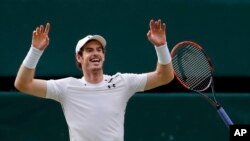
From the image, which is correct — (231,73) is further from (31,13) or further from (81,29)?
(31,13)

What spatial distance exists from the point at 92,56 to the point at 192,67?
926mm

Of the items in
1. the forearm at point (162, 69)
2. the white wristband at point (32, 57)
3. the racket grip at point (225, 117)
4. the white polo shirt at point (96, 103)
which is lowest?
the racket grip at point (225, 117)

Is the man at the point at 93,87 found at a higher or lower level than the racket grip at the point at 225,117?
higher

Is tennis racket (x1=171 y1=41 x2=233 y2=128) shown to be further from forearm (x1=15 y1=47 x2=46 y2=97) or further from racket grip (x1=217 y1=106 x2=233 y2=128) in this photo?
forearm (x1=15 y1=47 x2=46 y2=97)

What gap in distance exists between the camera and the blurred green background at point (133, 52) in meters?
5.36

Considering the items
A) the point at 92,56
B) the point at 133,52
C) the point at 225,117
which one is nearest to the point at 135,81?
the point at 92,56

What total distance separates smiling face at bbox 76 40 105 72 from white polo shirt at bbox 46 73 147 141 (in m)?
0.09

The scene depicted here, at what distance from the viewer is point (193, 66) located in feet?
15.9

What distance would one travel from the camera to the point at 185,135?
5.49 metres

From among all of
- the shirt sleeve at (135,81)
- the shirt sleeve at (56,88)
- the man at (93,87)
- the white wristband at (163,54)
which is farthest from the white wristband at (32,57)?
the white wristband at (163,54)

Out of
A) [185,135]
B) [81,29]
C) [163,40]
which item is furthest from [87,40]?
[185,135]

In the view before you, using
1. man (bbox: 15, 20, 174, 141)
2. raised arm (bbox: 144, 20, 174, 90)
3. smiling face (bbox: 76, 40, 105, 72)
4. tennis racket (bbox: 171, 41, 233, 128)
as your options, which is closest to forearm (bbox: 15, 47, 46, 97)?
man (bbox: 15, 20, 174, 141)

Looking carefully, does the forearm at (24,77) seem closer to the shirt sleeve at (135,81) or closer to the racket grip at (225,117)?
the shirt sleeve at (135,81)

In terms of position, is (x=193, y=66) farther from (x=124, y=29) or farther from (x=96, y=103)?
(x=96, y=103)
